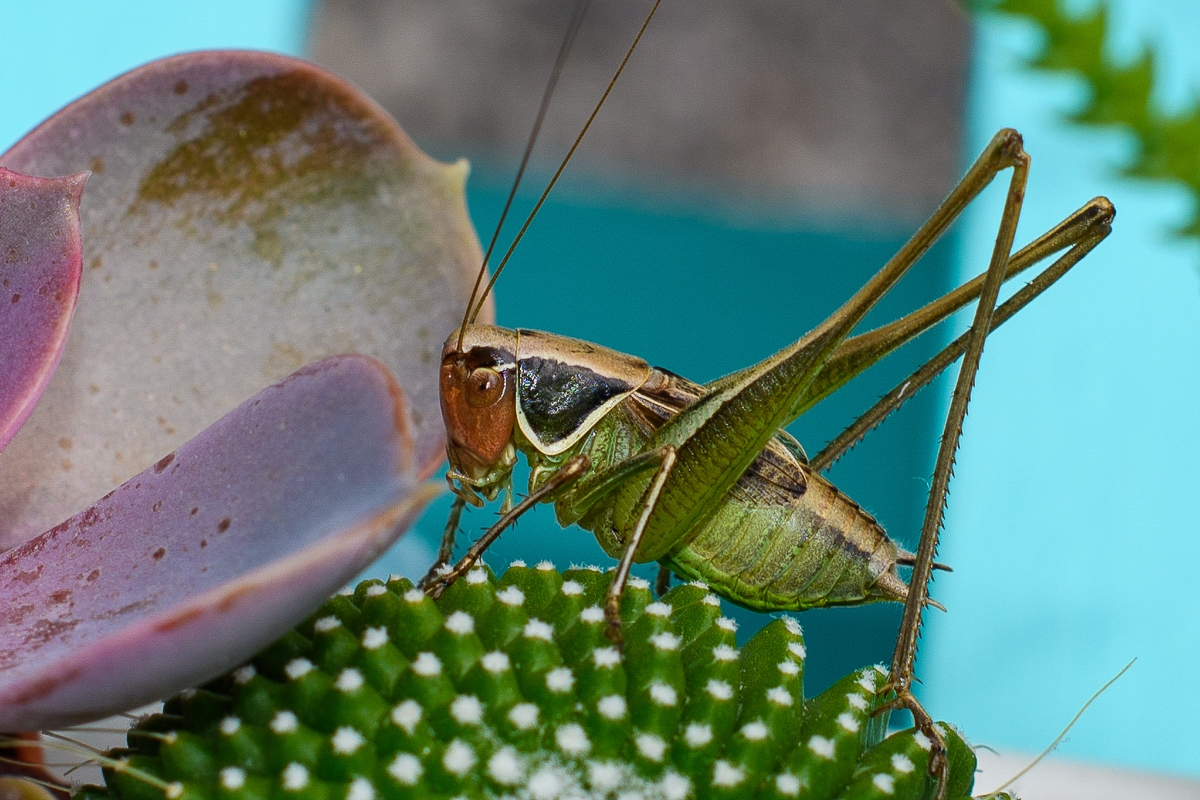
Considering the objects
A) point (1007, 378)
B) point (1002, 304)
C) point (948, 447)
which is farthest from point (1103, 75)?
point (1007, 378)

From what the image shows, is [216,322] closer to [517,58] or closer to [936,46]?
[517,58]

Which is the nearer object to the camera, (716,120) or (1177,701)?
(1177,701)

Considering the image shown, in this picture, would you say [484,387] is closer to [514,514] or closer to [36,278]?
[514,514]

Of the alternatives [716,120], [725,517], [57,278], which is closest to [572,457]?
[725,517]

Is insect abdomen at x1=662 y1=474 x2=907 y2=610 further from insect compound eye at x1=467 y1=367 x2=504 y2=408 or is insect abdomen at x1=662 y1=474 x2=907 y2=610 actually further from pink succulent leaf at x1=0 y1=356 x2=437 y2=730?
pink succulent leaf at x1=0 y1=356 x2=437 y2=730

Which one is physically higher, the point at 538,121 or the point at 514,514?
the point at 538,121
